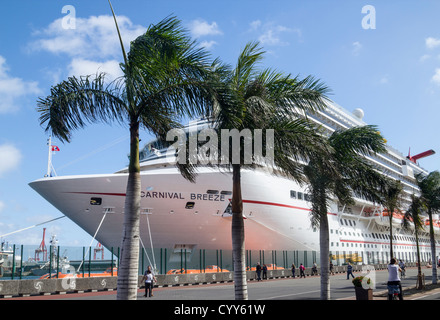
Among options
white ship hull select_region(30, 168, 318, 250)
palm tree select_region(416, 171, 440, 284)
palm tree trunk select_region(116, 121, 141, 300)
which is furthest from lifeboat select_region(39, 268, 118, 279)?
palm tree select_region(416, 171, 440, 284)

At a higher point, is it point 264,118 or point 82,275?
point 264,118

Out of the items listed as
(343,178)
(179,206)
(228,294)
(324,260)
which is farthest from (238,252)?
(179,206)

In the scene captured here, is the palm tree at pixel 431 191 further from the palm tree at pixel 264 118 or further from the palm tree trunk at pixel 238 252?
the palm tree trunk at pixel 238 252

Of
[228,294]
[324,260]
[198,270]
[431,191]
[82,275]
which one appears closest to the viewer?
[324,260]

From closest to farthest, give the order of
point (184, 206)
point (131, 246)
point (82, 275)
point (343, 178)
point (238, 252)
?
point (131, 246) → point (238, 252) → point (343, 178) → point (82, 275) → point (184, 206)

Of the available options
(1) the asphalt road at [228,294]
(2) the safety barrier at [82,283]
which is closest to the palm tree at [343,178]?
(1) the asphalt road at [228,294]

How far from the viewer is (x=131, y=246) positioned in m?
7.77

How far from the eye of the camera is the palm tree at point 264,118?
30.7ft

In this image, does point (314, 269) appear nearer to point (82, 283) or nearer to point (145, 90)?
point (82, 283)

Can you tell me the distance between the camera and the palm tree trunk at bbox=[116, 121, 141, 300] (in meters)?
7.61

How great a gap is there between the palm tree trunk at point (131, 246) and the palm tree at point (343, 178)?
6006 millimetres

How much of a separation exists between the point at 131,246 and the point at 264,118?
4349 mm

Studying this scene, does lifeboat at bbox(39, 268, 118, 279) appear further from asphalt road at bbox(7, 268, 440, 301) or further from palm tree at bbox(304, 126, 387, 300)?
palm tree at bbox(304, 126, 387, 300)

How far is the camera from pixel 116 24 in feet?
27.7
